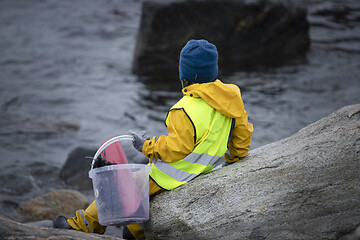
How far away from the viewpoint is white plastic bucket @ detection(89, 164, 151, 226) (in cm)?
309

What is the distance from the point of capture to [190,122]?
3186 millimetres

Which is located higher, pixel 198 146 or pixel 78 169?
pixel 198 146

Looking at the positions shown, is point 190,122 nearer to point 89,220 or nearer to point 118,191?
point 118,191

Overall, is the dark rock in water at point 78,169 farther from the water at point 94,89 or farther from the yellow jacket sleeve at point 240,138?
the yellow jacket sleeve at point 240,138

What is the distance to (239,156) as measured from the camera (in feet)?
11.9

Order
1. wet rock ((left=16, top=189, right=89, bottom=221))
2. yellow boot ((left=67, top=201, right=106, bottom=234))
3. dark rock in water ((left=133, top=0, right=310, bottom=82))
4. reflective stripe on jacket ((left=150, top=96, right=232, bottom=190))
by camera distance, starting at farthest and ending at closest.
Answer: dark rock in water ((left=133, top=0, right=310, bottom=82)) → wet rock ((left=16, top=189, right=89, bottom=221)) → yellow boot ((left=67, top=201, right=106, bottom=234)) → reflective stripe on jacket ((left=150, top=96, right=232, bottom=190))

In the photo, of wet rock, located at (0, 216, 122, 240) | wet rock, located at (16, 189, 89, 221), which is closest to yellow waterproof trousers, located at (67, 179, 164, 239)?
wet rock, located at (0, 216, 122, 240)

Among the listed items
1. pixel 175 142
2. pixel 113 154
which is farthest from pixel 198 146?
pixel 113 154

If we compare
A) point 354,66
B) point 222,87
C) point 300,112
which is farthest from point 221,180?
point 354,66

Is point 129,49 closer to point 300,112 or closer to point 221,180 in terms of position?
point 300,112

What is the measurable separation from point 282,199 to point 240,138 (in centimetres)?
70

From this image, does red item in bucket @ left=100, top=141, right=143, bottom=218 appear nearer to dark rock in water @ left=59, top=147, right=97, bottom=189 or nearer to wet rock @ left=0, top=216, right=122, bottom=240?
wet rock @ left=0, top=216, right=122, bottom=240

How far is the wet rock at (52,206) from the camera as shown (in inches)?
196

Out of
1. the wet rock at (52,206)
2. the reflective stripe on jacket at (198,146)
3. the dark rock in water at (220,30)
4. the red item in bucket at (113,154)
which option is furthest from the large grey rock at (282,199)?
the dark rock in water at (220,30)
